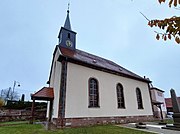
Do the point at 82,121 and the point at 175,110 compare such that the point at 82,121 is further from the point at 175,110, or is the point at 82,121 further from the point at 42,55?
the point at 42,55

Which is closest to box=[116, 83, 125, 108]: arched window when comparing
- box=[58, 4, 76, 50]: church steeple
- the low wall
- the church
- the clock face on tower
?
the church

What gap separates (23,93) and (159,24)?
1656 inches

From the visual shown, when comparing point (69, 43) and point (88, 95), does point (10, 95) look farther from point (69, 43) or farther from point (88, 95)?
point (88, 95)

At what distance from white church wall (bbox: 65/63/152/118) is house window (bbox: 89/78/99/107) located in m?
0.31

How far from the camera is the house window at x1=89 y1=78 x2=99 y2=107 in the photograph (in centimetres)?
1101

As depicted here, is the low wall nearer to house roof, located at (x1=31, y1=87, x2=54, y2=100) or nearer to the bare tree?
house roof, located at (x1=31, y1=87, x2=54, y2=100)

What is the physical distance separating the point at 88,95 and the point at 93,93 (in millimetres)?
717

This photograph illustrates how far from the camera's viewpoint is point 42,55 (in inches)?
1462

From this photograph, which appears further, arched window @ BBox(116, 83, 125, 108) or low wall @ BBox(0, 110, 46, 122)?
low wall @ BBox(0, 110, 46, 122)

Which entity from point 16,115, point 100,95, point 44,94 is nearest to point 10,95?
point 16,115

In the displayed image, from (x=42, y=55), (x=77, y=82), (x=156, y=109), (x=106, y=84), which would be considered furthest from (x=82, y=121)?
(x=42, y=55)

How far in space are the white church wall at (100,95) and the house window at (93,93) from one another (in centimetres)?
31

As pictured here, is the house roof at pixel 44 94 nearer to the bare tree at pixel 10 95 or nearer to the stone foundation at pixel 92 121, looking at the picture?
the stone foundation at pixel 92 121

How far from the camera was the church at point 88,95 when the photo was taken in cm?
964
